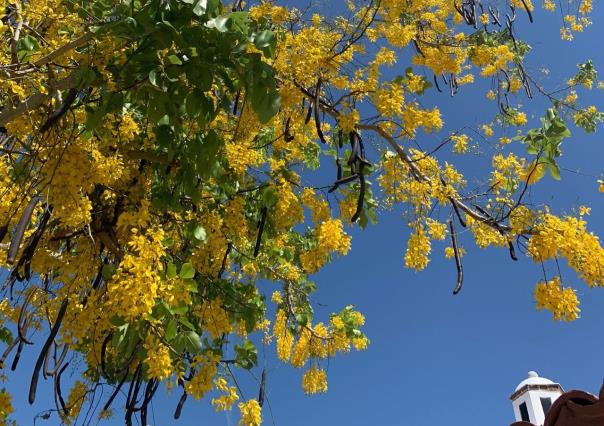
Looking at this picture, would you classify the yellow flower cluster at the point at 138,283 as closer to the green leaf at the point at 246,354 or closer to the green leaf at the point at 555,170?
the green leaf at the point at 246,354

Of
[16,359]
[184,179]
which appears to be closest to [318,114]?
[184,179]

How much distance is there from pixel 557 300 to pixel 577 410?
72 centimetres

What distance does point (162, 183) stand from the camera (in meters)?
2.79

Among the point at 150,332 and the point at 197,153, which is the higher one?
the point at 197,153

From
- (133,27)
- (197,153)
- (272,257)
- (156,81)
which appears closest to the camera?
(133,27)

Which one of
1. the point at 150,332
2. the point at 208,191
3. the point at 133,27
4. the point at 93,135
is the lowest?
the point at 150,332

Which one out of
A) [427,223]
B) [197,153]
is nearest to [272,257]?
[427,223]

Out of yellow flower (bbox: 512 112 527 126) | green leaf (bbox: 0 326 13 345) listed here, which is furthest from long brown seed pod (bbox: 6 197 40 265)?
yellow flower (bbox: 512 112 527 126)

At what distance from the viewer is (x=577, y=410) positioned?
1976mm

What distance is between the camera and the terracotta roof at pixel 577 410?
1.89 meters

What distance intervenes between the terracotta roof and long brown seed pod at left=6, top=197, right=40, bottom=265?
2.07m

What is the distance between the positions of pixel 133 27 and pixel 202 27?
0.21 metres

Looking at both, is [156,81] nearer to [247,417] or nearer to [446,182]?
[446,182]

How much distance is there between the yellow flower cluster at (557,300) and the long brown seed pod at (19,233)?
2.24 metres
